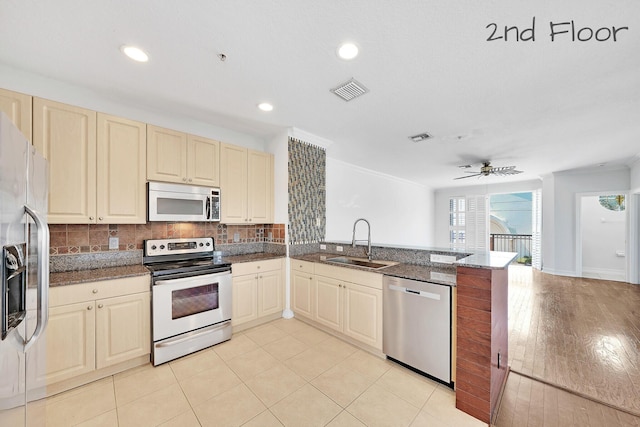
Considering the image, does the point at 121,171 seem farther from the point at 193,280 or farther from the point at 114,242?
the point at 193,280

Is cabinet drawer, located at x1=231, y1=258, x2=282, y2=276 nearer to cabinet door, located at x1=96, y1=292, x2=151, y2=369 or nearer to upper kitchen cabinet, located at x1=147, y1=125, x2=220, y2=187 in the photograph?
cabinet door, located at x1=96, y1=292, x2=151, y2=369

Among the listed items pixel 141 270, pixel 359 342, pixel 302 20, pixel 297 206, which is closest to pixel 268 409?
pixel 359 342

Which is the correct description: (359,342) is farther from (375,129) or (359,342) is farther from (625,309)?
(625,309)

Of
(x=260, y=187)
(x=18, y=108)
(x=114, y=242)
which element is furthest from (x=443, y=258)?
(x=18, y=108)

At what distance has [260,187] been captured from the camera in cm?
339

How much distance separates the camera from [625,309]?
3695mm

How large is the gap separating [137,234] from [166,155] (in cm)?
92

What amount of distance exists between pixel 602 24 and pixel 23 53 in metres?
3.98

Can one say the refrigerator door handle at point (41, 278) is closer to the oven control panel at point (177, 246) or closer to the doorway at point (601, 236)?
the oven control panel at point (177, 246)

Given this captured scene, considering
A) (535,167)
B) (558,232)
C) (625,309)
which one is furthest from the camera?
(558,232)

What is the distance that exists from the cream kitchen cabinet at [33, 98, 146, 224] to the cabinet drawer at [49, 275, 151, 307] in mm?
573

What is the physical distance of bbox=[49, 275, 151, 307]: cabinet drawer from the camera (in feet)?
6.02

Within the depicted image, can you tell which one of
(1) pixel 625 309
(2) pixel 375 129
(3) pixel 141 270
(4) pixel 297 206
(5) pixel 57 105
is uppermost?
(2) pixel 375 129

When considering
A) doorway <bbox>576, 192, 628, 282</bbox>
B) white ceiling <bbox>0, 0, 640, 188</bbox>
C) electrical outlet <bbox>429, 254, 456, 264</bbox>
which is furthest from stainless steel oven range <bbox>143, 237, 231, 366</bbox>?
doorway <bbox>576, 192, 628, 282</bbox>
